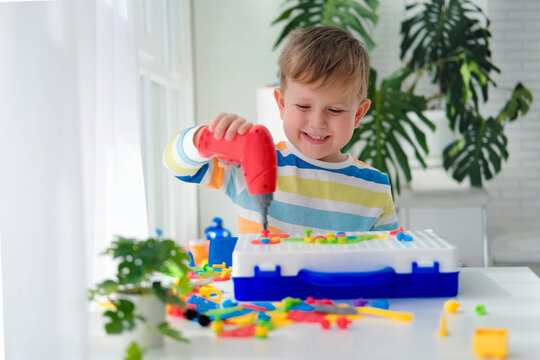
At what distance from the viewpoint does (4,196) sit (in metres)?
0.88

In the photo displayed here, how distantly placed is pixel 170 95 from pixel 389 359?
349 centimetres

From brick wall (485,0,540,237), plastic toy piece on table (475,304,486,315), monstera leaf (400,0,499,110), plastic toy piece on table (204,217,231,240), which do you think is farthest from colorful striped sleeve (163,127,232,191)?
brick wall (485,0,540,237)

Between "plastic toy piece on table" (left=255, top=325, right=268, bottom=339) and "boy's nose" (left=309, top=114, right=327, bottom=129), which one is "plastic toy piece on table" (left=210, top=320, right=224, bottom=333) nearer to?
"plastic toy piece on table" (left=255, top=325, right=268, bottom=339)

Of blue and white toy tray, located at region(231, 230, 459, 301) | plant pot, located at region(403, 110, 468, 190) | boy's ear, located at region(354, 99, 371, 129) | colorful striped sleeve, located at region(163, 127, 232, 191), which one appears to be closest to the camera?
blue and white toy tray, located at region(231, 230, 459, 301)

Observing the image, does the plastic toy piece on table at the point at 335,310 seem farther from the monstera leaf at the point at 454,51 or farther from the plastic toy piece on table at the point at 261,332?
the monstera leaf at the point at 454,51

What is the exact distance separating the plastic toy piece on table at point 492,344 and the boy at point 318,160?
0.62 m

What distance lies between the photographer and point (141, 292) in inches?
26.8

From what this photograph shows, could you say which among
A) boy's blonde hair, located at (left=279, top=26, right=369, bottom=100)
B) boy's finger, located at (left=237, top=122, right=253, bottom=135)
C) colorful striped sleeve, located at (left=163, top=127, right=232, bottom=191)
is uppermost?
boy's blonde hair, located at (left=279, top=26, right=369, bottom=100)

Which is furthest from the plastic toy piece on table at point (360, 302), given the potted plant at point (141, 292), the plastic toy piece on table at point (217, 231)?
the plastic toy piece on table at point (217, 231)

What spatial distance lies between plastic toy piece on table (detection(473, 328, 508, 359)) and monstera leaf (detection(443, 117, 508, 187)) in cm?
376

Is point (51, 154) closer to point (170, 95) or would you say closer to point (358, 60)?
point (358, 60)

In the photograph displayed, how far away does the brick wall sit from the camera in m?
4.98

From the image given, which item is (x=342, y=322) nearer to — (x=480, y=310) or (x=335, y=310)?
(x=335, y=310)

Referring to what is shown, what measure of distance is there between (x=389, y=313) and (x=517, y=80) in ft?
15.5
